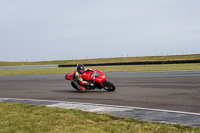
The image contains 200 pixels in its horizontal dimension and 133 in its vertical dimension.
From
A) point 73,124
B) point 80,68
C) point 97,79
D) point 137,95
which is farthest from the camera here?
point 80,68

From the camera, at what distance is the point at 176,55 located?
7706 centimetres

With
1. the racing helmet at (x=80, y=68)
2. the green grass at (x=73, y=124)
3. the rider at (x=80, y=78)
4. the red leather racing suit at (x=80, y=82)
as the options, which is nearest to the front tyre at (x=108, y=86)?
the rider at (x=80, y=78)

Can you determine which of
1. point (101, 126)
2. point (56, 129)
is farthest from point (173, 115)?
point (56, 129)

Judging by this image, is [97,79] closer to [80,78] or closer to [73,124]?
[80,78]

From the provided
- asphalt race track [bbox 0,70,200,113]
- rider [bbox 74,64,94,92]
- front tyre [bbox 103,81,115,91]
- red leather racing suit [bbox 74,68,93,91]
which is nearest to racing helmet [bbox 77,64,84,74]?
rider [bbox 74,64,94,92]

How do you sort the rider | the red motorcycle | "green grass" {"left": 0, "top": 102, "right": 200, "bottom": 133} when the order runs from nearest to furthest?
"green grass" {"left": 0, "top": 102, "right": 200, "bottom": 133}, the red motorcycle, the rider

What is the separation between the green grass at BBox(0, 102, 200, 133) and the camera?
4.91 meters

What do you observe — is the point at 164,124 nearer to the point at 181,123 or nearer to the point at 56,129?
the point at 181,123

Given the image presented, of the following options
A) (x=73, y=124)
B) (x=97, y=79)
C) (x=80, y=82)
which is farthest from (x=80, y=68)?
(x=73, y=124)

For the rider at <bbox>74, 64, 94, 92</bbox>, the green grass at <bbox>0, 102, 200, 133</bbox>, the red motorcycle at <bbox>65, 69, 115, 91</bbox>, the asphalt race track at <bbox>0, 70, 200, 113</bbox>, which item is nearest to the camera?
the green grass at <bbox>0, 102, 200, 133</bbox>

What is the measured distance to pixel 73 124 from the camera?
5.54 meters

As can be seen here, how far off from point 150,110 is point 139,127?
6.49ft

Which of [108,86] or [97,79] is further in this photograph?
[108,86]

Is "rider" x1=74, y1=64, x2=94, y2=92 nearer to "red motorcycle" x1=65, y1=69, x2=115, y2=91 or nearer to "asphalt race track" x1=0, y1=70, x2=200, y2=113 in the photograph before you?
"red motorcycle" x1=65, y1=69, x2=115, y2=91
